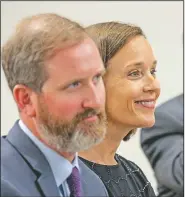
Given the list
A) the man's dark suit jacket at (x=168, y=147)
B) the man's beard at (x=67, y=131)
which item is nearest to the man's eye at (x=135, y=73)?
the man's beard at (x=67, y=131)

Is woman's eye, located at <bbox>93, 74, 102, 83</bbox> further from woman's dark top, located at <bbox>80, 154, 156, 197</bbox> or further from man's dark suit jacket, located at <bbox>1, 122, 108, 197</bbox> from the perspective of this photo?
woman's dark top, located at <bbox>80, 154, 156, 197</bbox>

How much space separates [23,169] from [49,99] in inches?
4.2

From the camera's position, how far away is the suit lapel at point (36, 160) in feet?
2.34

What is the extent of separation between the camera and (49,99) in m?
0.71

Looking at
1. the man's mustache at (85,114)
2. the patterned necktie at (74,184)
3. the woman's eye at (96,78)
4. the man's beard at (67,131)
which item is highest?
the woman's eye at (96,78)

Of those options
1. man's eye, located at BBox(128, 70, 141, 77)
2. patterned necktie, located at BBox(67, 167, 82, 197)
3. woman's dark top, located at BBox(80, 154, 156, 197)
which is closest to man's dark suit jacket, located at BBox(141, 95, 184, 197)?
woman's dark top, located at BBox(80, 154, 156, 197)

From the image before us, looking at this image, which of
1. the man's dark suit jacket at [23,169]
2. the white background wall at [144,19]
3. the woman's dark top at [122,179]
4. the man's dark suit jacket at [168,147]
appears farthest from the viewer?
the white background wall at [144,19]

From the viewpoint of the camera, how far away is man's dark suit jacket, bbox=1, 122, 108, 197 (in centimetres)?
68

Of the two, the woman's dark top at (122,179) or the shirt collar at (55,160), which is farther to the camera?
the woman's dark top at (122,179)

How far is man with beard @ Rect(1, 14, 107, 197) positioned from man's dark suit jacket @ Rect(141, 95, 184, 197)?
0.90 metres

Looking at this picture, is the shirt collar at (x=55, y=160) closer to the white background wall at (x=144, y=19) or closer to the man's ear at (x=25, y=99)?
the man's ear at (x=25, y=99)

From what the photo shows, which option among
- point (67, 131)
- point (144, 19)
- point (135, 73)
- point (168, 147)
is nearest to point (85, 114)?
point (67, 131)

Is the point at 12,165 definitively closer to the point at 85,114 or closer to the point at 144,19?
the point at 85,114

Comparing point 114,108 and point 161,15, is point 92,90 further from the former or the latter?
point 161,15
